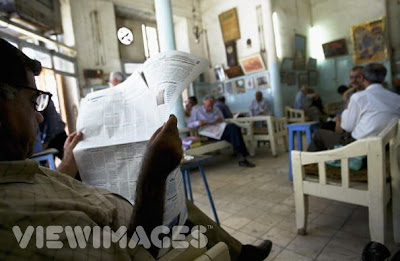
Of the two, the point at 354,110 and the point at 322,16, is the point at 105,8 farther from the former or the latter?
the point at 322,16

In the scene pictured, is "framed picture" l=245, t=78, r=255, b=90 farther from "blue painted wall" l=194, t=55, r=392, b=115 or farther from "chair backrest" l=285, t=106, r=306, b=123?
"chair backrest" l=285, t=106, r=306, b=123

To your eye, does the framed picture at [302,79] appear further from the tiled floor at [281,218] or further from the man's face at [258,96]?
the tiled floor at [281,218]

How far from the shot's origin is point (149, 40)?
718 cm

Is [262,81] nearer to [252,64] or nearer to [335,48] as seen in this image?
[252,64]

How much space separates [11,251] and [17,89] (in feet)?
1.06

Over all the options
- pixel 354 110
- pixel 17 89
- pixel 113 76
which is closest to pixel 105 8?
pixel 113 76

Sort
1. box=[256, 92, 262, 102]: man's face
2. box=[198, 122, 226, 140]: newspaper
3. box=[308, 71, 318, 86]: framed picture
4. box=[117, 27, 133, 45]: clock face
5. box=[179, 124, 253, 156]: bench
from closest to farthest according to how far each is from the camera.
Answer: box=[179, 124, 253, 156]: bench < box=[198, 122, 226, 140]: newspaper < box=[256, 92, 262, 102]: man's face < box=[117, 27, 133, 45]: clock face < box=[308, 71, 318, 86]: framed picture

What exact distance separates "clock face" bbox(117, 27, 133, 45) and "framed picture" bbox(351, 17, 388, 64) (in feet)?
21.4

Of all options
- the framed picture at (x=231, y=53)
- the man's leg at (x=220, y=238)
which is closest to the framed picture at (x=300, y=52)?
the framed picture at (x=231, y=53)

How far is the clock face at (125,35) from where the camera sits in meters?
6.32

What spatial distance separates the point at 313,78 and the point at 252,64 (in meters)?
2.62

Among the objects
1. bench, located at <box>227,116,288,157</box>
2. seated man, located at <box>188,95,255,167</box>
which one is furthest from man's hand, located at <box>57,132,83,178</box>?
bench, located at <box>227,116,288,157</box>

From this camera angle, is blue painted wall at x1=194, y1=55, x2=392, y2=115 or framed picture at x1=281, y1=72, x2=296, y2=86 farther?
blue painted wall at x1=194, y1=55, x2=392, y2=115

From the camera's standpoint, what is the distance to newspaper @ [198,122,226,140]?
151 inches
